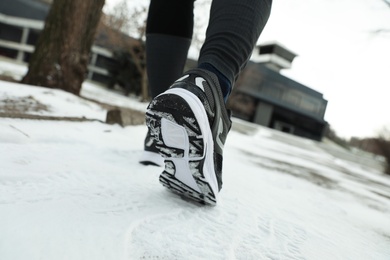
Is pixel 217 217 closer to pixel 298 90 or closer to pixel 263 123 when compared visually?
pixel 263 123

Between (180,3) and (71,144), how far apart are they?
532mm

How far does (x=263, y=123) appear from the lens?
23453mm

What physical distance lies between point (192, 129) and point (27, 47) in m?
21.1

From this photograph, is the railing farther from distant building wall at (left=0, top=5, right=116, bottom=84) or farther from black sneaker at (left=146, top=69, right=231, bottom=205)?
black sneaker at (left=146, top=69, right=231, bottom=205)

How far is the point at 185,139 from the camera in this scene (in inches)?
18.7

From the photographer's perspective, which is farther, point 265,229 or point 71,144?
point 71,144

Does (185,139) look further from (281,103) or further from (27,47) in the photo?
(281,103)

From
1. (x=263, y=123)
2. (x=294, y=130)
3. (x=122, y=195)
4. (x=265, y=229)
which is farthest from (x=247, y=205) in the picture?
(x=294, y=130)

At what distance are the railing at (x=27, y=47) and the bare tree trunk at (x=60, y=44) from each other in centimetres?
1607

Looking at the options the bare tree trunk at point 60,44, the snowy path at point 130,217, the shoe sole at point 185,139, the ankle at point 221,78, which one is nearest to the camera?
the snowy path at point 130,217

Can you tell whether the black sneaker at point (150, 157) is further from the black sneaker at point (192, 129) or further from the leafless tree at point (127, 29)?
the leafless tree at point (127, 29)

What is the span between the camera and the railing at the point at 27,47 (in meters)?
17.7

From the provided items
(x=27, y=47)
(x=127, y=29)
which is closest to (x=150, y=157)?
(x=127, y=29)

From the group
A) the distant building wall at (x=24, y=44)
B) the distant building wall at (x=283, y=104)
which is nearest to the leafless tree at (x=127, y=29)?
the distant building wall at (x=24, y=44)
